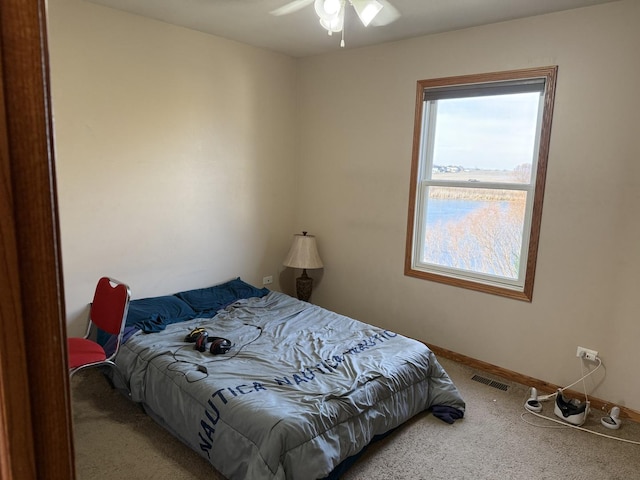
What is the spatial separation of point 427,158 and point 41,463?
11.5ft

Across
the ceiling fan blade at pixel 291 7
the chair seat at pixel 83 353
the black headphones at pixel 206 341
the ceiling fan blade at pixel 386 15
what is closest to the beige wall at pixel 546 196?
the ceiling fan blade at pixel 386 15

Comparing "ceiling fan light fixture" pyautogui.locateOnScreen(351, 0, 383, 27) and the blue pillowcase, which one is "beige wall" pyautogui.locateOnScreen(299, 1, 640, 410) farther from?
"ceiling fan light fixture" pyautogui.locateOnScreen(351, 0, 383, 27)

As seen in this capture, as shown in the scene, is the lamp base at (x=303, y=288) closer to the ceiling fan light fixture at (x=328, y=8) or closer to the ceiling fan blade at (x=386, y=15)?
the ceiling fan blade at (x=386, y=15)

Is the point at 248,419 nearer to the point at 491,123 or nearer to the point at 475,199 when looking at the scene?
the point at 475,199

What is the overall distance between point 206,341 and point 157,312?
2.09 ft

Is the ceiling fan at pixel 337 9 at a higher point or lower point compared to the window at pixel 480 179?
higher

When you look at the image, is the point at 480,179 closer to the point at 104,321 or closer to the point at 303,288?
the point at 303,288

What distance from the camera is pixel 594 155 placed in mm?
2791

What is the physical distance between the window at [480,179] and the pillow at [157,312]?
1.89m

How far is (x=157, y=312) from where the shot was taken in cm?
320

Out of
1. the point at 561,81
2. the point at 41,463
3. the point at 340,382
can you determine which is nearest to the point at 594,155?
the point at 561,81

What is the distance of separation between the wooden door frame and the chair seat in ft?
7.35

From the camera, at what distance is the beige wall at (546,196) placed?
2721 millimetres

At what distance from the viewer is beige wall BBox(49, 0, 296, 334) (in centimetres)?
294
